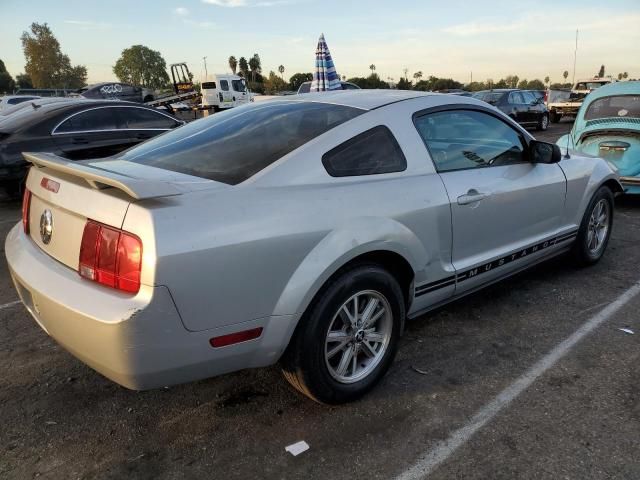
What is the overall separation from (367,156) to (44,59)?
3660 inches

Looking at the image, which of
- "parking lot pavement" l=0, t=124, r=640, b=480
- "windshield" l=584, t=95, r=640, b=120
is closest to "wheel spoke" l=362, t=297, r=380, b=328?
"parking lot pavement" l=0, t=124, r=640, b=480

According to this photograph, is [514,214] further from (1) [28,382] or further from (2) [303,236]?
(1) [28,382]

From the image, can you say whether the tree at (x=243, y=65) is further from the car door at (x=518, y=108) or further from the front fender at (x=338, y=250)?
the front fender at (x=338, y=250)

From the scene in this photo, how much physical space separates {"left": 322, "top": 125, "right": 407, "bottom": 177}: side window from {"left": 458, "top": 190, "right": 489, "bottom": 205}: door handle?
1.45ft

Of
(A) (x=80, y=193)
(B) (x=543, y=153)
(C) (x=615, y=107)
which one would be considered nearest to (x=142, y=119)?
(A) (x=80, y=193)

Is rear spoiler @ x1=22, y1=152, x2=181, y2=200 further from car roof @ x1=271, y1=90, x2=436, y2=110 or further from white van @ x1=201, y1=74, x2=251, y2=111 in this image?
white van @ x1=201, y1=74, x2=251, y2=111

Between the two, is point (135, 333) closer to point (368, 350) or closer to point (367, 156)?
A: point (368, 350)

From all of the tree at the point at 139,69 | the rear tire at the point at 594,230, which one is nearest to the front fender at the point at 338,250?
the rear tire at the point at 594,230

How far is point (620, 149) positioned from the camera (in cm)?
664

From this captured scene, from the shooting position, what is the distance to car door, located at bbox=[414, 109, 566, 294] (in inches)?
120

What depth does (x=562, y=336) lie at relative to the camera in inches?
131

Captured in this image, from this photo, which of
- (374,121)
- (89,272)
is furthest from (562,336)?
(89,272)

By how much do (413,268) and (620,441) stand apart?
124 centimetres

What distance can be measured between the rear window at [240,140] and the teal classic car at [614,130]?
14.4 ft
